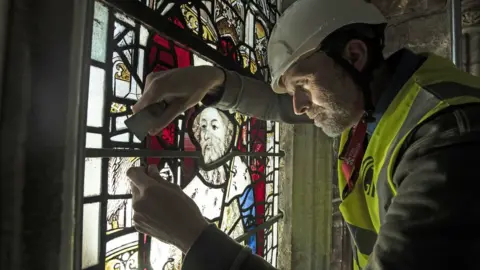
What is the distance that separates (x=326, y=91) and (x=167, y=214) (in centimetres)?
50

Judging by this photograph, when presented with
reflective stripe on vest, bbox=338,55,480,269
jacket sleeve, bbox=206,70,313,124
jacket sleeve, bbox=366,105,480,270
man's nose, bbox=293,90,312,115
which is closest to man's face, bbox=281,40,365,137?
man's nose, bbox=293,90,312,115

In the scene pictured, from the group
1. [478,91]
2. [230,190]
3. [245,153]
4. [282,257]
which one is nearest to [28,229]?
[478,91]

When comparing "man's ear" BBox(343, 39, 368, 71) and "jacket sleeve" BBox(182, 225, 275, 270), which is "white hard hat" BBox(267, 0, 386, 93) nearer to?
"man's ear" BBox(343, 39, 368, 71)

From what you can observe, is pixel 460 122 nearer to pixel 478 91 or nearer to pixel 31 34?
pixel 478 91

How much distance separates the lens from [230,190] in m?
1.61

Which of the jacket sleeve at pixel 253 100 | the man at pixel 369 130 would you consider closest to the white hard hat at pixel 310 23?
the man at pixel 369 130

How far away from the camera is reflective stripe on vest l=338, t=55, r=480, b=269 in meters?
0.67

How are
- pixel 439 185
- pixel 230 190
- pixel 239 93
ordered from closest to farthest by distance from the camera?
pixel 439 185 < pixel 239 93 < pixel 230 190

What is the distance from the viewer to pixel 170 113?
938mm

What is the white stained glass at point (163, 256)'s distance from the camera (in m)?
1.10

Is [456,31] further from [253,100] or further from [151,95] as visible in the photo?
[151,95]

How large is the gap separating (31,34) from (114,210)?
0.48 m

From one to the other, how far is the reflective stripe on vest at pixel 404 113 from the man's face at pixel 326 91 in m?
0.15

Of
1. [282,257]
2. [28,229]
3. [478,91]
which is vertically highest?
[478,91]
